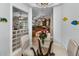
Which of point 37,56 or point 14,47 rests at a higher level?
point 14,47

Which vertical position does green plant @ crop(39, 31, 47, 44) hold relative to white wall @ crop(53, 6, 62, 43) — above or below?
below

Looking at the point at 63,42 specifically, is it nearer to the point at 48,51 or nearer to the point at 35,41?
the point at 48,51

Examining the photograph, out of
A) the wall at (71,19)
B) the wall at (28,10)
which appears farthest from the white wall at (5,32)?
the wall at (71,19)

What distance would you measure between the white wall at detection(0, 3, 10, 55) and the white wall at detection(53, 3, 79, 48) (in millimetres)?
543

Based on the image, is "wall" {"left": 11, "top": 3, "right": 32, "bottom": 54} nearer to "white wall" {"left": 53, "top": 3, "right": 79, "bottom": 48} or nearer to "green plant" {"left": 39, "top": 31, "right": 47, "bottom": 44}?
"green plant" {"left": 39, "top": 31, "right": 47, "bottom": 44}

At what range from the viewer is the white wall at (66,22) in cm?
171

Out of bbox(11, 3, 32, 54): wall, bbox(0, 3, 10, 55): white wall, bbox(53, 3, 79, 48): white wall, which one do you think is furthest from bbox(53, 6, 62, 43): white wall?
bbox(0, 3, 10, 55): white wall

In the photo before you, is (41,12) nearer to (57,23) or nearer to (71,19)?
(57,23)

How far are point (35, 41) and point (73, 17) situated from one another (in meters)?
0.52

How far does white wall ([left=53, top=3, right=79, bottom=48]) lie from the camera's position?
5.61 ft

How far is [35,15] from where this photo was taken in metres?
1.73

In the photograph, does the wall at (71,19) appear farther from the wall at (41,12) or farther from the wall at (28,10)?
the wall at (28,10)

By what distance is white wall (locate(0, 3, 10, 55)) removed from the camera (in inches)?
66.8

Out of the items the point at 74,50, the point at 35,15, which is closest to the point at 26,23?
the point at 35,15
